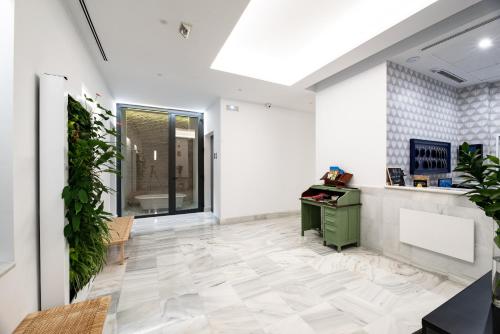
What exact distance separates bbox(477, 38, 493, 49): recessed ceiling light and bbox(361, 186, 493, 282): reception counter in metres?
1.98

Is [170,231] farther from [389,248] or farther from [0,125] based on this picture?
[389,248]

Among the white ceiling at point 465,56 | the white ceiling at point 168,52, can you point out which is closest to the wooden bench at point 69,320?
the white ceiling at point 168,52

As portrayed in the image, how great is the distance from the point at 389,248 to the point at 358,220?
570 millimetres

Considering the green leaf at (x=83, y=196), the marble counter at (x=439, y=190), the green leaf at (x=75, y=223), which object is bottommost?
the green leaf at (x=75, y=223)

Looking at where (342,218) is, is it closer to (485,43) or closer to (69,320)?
(485,43)

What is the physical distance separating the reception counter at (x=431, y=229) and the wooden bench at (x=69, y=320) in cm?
347

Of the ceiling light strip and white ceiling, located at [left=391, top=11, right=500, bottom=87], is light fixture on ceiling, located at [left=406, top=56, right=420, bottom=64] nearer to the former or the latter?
white ceiling, located at [left=391, top=11, right=500, bottom=87]

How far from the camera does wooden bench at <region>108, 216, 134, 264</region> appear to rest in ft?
8.97

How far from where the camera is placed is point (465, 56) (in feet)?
9.75

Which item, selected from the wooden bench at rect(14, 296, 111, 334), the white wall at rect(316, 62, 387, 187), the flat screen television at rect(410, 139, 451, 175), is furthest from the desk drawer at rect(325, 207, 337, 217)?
the wooden bench at rect(14, 296, 111, 334)

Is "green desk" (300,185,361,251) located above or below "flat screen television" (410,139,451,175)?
below

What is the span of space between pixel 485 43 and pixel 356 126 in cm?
179

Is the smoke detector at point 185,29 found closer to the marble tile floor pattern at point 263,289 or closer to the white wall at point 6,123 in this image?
the white wall at point 6,123

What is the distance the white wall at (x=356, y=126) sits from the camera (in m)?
3.14
